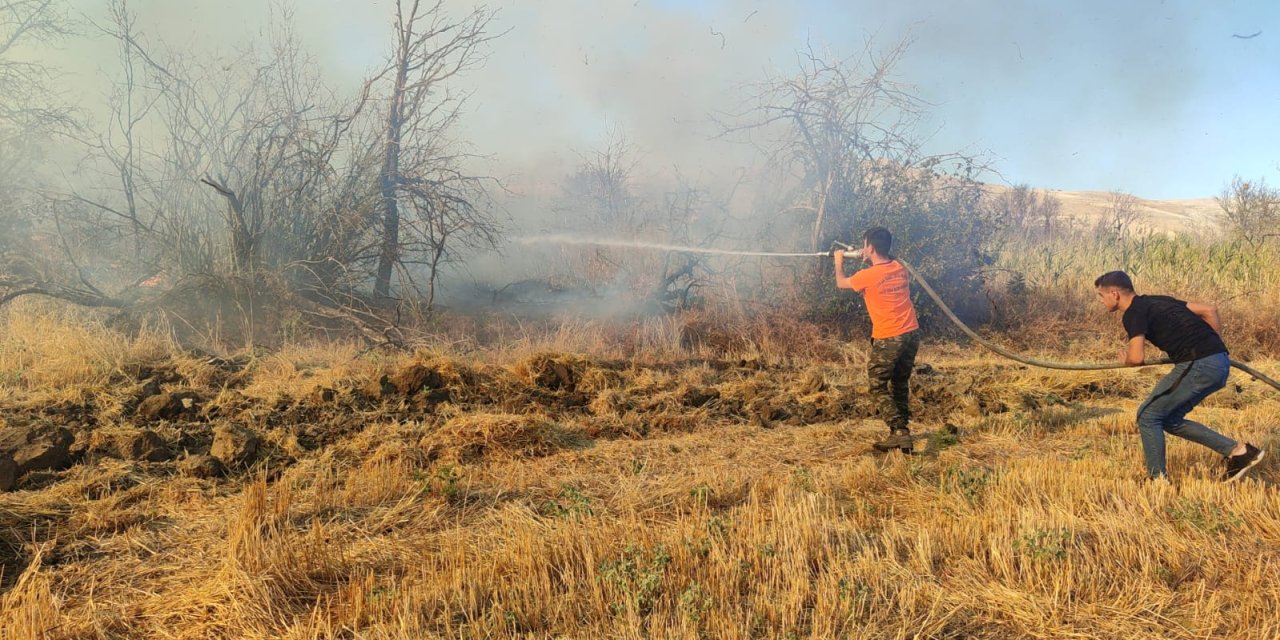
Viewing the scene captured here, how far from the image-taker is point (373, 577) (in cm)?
297

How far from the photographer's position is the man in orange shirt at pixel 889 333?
18.3ft

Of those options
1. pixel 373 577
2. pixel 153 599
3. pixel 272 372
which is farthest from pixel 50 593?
pixel 272 372

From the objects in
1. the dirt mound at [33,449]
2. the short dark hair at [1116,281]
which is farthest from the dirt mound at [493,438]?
the short dark hair at [1116,281]

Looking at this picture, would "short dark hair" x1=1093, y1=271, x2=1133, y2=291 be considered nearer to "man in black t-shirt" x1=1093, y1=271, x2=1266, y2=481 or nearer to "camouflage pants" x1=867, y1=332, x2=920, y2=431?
"man in black t-shirt" x1=1093, y1=271, x2=1266, y2=481

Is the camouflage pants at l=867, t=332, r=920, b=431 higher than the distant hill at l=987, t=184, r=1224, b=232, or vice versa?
the distant hill at l=987, t=184, r=1224, b=232

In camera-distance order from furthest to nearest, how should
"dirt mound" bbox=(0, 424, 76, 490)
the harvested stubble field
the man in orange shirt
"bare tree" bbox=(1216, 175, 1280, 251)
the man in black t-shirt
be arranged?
1. "bare tree" bbox=(1216, 175, 1280, 251)
2. the man in orange shirt
3. the man in black t-shirt
4. "dirt mound" bbox=(0, 424, 76, 490)
5. the harvested stubble field

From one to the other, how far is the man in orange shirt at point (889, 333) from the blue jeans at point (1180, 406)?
5.21 ft

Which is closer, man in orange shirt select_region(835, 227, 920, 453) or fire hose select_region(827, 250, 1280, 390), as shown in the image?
fire hose select_region(827, 250, 1280, 390)

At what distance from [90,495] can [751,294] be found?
1013 centimetres

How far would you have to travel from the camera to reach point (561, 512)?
3.77 metres

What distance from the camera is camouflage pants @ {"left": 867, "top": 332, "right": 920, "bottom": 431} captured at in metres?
5.59

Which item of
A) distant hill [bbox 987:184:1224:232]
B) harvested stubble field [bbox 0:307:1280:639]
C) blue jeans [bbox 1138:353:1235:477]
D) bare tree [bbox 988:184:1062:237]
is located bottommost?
harvested stubble field [bbox 0:307:1280:639]

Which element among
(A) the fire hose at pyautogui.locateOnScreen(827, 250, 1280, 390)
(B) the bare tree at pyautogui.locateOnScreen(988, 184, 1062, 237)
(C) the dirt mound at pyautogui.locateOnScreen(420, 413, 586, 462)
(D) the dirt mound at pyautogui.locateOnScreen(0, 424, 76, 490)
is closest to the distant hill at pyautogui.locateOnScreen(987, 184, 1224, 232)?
(B) the bare tree at pyautogui.locateOnScreen(988, 184, 1062, 237)

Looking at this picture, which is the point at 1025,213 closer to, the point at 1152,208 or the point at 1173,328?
the point at 1173,328
